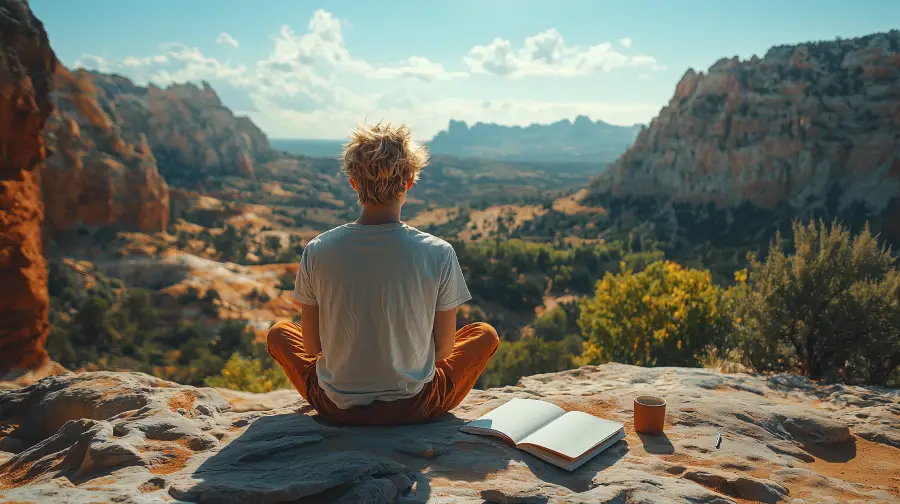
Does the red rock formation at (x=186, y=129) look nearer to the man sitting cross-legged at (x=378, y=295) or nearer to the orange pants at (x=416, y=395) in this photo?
the orange pants at (x=416, y=395)

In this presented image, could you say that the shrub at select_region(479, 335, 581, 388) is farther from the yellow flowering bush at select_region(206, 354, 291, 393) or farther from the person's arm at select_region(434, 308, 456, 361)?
the person's arm at select_region(434, 308, 456, 361)

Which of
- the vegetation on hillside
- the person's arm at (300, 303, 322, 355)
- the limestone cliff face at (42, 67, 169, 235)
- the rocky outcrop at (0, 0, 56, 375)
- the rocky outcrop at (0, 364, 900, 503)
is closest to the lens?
the rocky outcrop at (0, 364, 900, 503)

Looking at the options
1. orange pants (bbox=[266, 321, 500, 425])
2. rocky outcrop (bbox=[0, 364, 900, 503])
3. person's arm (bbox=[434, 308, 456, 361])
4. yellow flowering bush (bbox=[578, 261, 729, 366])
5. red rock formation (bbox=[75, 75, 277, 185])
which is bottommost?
yellow flowering bush (bbox=[578, 261, 729, 366])

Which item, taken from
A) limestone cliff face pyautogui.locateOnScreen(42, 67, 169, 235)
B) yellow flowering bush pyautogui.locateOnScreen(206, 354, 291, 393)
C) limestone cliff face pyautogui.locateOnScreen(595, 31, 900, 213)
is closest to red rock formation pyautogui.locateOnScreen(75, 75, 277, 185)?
limestone cliff face pyautogui.locateOnScreen(42, 67, 169, 235)

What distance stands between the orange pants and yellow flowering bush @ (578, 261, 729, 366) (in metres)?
6.03

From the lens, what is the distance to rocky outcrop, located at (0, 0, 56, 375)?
10.7m

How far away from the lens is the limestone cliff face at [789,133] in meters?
56.1

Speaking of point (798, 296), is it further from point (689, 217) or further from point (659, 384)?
point (689, 217)

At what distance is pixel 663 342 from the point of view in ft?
36.3

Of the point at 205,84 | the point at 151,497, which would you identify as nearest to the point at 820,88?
the point at 151,497

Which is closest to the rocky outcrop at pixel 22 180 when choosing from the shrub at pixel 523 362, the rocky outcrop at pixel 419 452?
the rocky outcrop at pixel 419 452

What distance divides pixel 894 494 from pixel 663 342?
7.51 metres

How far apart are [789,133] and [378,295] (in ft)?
228

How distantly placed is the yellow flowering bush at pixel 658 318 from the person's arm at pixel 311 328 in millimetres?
7132
